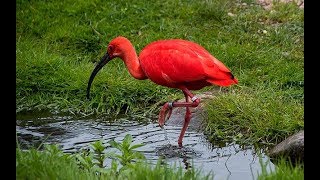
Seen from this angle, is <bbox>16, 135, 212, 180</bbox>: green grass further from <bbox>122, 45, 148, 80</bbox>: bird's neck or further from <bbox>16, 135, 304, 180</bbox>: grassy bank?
<bbox>122, 45, 148, 80</bbox>: bird's neck

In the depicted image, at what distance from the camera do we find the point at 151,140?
20.2ft

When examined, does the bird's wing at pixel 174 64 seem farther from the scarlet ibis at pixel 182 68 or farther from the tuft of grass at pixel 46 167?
the tuft of grass at pixel 46 167

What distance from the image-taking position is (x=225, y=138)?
6.17m

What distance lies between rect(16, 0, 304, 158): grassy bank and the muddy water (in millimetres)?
282

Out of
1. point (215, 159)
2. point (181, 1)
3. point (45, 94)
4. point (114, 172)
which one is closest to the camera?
point (114, 172)

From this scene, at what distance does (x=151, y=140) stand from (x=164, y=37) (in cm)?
307

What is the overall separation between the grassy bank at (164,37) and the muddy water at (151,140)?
28 centimetres

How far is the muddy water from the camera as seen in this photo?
5.43m

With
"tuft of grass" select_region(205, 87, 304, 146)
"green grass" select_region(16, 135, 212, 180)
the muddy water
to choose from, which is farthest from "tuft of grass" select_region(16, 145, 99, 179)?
"tuft of grass" select_region(205, 87, 304, 146)

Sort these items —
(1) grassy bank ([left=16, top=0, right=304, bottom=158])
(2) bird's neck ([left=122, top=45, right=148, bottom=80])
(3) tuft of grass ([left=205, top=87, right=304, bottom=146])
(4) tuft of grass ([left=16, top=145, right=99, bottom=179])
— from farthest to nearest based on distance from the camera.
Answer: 1. (1) grassy bank ([left=16, top=0, right=304, bottom=158])
2. (2) bird's neck ([left=122, top=45, right=148, bottom=80])
3. (3) tuft of grass ([left=205, top=87, right=304, bottom=146])
4. (4) tuft of grass ([left=16, top=145, right=99, bottom=179])

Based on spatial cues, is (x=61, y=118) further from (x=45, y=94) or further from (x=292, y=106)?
(x=292, y=106)

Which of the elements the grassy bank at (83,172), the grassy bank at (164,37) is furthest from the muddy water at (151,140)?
the grassy bank at (83,172)
